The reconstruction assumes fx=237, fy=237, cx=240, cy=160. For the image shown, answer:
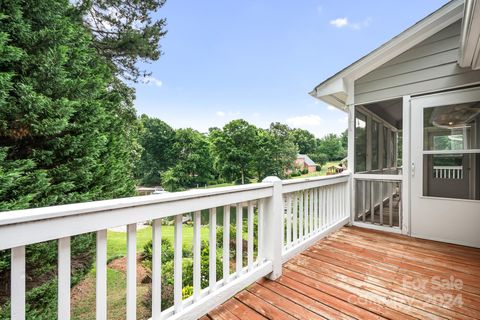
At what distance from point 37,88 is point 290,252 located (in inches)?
121

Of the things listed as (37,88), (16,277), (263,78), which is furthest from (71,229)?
(263,78)

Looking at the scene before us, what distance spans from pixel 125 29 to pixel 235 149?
2055 cm

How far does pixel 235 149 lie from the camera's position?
25750mm

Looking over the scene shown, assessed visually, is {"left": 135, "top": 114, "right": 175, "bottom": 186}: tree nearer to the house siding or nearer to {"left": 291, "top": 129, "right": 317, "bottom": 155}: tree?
{"left": 291, "top": 129, "right": 317, "bottom": 155}: tree

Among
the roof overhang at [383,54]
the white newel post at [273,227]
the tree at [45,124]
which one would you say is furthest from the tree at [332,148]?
the tree at [45,124]

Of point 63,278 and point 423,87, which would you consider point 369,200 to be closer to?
point 423,87

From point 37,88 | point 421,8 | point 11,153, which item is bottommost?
point 11,153

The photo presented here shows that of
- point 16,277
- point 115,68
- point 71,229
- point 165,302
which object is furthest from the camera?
point 115,68

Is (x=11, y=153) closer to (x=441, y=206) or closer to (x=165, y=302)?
(x=165, y=302)

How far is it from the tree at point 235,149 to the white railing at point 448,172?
2262 centimetres

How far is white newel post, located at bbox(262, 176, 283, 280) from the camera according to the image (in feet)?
7.17

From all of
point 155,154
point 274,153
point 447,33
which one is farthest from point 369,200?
point 155,154

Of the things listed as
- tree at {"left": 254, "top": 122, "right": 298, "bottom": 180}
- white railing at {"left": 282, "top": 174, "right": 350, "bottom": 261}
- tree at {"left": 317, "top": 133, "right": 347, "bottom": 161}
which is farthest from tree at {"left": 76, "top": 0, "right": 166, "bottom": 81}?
tree at {"left": 317, "top": 133, "right": 347, "bottom": 161}

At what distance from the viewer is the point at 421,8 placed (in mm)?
6359
